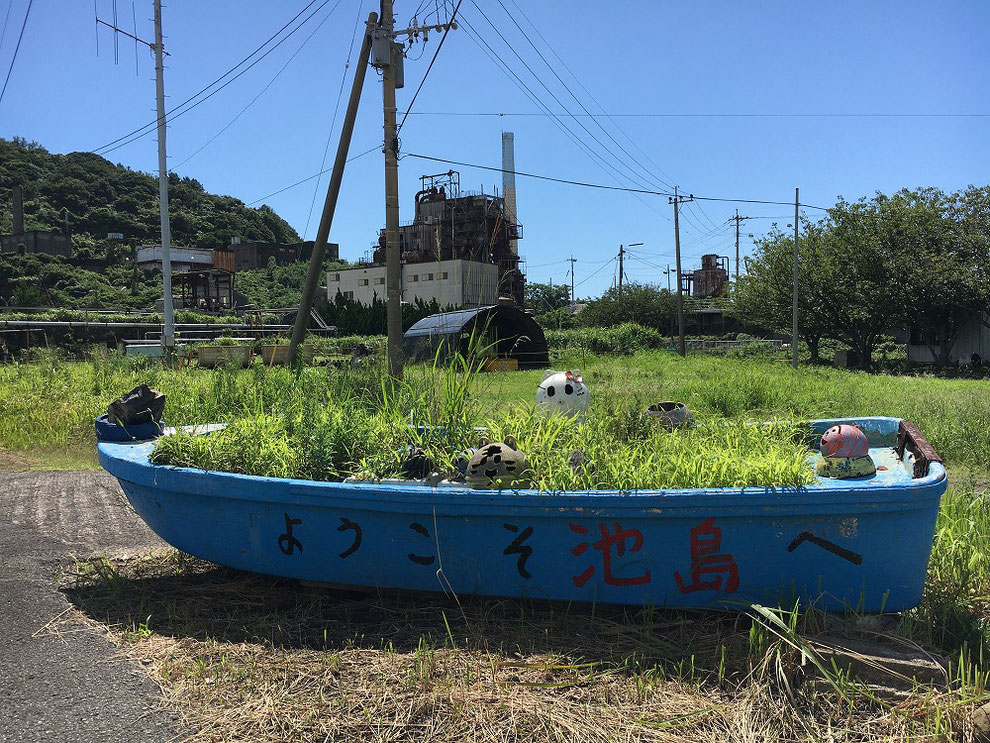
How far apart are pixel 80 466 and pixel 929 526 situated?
7887mm

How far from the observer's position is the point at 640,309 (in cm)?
6172

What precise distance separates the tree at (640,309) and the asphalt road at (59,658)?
57.6 m

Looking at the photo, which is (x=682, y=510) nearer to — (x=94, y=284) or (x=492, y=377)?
(x=492, y=377)

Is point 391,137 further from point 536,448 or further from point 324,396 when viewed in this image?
point 536,448

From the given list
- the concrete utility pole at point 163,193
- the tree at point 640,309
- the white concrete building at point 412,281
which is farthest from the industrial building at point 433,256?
the concrete utility pole at point 163,193

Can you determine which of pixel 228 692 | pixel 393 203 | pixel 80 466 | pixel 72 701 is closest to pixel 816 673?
pixel 228 692

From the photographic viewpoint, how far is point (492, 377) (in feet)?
15.1

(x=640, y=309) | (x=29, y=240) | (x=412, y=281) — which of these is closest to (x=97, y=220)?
A: (x=29, y=240)

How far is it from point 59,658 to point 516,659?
206 cm

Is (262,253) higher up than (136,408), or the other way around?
(262,253)

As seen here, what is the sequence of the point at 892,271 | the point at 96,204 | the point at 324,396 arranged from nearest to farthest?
the point at 324,396 < the point at 892,271 < the point at 96,204

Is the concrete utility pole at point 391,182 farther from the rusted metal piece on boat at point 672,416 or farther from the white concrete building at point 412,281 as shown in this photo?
the white concrete building at point 412,281

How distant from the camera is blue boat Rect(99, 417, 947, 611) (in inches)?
114

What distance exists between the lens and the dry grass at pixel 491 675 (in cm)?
250
